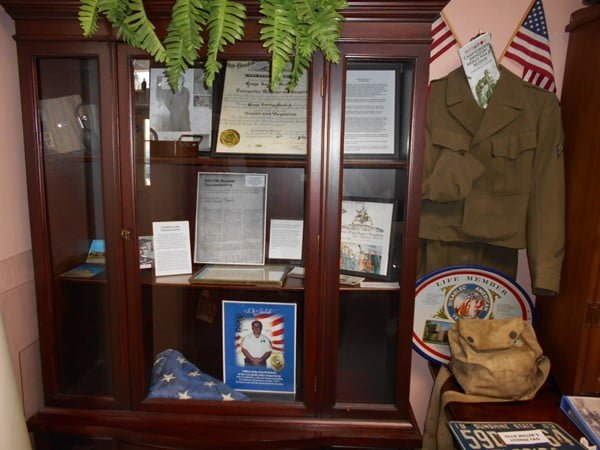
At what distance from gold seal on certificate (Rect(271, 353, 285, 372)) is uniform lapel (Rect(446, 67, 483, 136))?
3.48 feet

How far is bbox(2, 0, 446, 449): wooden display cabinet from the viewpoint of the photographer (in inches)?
47.5

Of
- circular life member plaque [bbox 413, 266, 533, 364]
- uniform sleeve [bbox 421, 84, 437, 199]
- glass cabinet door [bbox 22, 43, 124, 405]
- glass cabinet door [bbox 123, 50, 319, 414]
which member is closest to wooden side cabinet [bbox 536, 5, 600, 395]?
circular life member plaque [bbox 413, 266, 533, 364]

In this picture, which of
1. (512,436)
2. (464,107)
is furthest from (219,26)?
(512,436)

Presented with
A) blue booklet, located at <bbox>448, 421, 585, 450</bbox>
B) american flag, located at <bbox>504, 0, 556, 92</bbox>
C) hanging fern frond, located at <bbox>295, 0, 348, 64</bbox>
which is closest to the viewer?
hanging fern frond, located at <bbox>295, 0, 348, 64</bbox>

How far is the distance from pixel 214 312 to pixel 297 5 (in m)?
1.08

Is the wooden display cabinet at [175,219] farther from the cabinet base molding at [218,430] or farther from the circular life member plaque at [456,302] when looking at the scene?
the circular life member plaque at [456,302]

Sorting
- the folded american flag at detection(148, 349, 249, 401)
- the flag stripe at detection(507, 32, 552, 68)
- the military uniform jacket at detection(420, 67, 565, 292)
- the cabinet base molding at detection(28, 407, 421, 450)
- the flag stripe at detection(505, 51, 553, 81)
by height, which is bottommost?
the cabinet base molding at detection(28, 407, 421, 450)

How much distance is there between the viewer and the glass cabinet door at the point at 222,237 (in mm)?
1354

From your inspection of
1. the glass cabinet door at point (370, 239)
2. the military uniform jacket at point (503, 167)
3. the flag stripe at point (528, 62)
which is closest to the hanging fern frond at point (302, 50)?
the glass cabinet door at point (370, 239)

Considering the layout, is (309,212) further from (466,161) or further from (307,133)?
(466,161)

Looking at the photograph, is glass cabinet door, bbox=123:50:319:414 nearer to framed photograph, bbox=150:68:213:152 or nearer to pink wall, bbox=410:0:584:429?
framed photograph, bbox=150:68:213:152

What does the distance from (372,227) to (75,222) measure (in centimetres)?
99

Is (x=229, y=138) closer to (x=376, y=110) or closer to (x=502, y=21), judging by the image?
(x=376, y=110)

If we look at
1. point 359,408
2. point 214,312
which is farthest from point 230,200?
point 359,408
